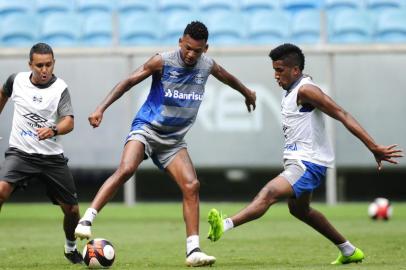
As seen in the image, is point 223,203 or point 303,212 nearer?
point 303,212

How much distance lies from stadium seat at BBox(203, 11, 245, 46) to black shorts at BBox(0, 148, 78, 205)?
37.4ft

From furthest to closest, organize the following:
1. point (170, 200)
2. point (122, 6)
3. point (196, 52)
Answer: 1. point (122, 6)
2. point (170, 200)
3. point (196, 52)

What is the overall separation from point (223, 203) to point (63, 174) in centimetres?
981

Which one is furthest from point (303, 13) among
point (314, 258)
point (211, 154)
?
point (314, 258)

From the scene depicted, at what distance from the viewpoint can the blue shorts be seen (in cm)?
998

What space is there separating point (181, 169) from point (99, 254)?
4.26ft

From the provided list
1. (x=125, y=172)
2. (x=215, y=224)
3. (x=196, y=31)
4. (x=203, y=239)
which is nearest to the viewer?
(x=215, y=224)

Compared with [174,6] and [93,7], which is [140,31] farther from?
[93,7]

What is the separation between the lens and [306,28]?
21.5m

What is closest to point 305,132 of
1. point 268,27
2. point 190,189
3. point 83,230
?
point 190,189

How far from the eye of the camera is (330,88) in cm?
1998

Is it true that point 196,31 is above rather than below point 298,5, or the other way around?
below

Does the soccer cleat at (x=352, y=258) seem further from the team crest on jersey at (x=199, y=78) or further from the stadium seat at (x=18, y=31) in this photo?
the stadium seat at (x=18, y=31)

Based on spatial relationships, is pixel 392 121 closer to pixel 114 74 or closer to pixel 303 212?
pixel 114 74
